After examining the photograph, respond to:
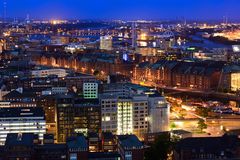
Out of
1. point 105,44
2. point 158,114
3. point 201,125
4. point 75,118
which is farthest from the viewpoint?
Result: point 105,44

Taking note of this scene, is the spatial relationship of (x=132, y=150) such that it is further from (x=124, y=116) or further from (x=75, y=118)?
(x=124, y=116)

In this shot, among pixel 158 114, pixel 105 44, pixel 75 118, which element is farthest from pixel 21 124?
pixel 105 44

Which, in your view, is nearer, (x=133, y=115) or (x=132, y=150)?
(x=132, y=150)

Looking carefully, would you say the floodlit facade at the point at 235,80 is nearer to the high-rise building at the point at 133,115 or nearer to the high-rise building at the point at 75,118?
the high-rise building at the point at 133,115

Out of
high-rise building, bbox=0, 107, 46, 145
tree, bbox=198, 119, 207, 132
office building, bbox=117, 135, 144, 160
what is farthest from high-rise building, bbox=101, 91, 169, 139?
office building, bbox=117, 135, 144, 160

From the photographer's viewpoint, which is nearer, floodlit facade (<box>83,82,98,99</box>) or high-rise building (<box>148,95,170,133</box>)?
high-rise building (<box>148,95,170,133</box>)

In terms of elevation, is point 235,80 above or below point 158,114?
below

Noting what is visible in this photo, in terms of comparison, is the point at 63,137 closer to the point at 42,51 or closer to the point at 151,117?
the point at 151,117

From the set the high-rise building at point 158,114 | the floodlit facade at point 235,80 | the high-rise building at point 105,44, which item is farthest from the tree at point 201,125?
the high-rise building at point 105,44

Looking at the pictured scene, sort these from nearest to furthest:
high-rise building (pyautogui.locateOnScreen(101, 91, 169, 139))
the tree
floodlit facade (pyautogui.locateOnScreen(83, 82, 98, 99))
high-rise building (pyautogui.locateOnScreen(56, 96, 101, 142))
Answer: high-rise building (pyautogui.locateOnScreen(56, 96, 101, 142)), high-rise building (pyautogui.locateOnScreen(101, 91, 169, 139)), the tree, floodlit facade (pyautogui.locateOnScreen(83, 82, 98, 99))

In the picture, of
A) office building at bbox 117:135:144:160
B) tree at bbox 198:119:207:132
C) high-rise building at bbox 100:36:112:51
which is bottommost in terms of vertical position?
tree at bbox 198:119:207:132

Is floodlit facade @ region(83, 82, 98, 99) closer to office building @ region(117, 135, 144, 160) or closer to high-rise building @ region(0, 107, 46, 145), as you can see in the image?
high-rise building @ region(0, 107, 46, 145)

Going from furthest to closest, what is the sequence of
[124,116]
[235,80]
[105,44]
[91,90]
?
[105,44] → [235,80] → [91,90] → [124,116]
